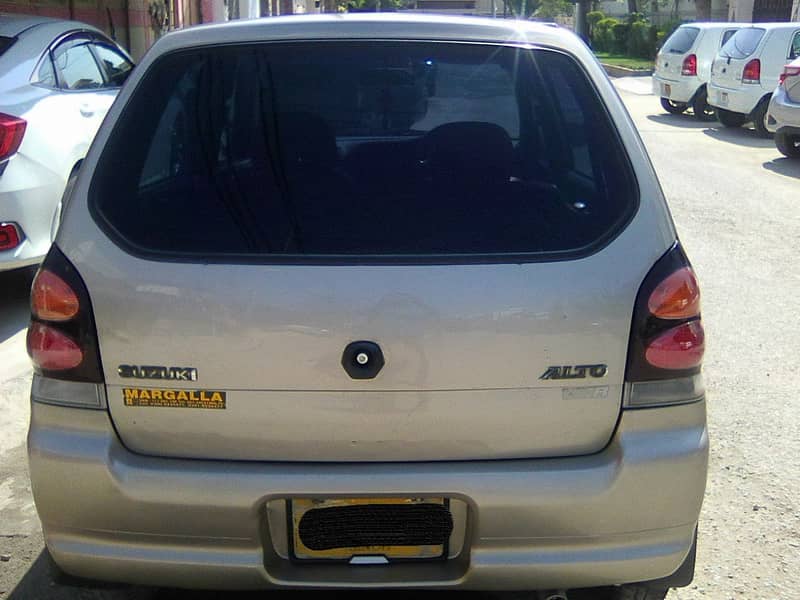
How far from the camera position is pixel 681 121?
1762 cm

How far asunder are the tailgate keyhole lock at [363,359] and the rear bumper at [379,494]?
0.25m

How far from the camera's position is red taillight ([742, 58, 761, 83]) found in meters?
14.6

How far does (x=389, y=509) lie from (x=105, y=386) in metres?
0.79

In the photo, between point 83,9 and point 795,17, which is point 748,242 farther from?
point 795,17

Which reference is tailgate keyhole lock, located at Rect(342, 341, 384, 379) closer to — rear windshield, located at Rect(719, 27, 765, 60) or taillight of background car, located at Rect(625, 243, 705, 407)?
taillight of background car, located at Rect(625, 243, 705, 407)

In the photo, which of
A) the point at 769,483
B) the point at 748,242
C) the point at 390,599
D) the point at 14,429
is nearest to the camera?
the point at 390,599

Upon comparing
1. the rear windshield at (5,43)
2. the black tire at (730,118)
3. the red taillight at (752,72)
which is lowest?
the black tire at (730,118)

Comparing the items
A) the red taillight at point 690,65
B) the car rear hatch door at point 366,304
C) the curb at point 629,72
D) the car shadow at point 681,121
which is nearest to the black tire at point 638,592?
the car rear hatch door at point 366,304

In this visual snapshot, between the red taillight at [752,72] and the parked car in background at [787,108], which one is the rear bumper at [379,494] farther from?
the red taillight at [752,72]

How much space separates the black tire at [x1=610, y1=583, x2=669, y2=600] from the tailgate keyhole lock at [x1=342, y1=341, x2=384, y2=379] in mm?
979

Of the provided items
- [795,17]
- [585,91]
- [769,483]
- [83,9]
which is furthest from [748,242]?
[795,17]

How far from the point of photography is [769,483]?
12.9 ft

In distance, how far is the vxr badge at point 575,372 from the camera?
7.91 feet

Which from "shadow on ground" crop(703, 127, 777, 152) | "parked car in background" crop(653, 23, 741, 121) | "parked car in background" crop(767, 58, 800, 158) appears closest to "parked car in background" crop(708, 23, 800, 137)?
"shadow on ground" crop(703, 127, 777, 152)
